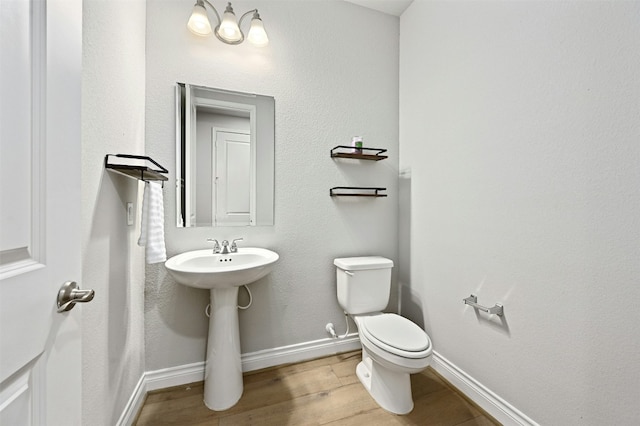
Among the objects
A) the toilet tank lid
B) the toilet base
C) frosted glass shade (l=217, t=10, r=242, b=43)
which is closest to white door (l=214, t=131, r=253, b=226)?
frosted glass shade (l=217, t=10, r=242, b=43)

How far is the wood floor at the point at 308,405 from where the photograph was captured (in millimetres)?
1335

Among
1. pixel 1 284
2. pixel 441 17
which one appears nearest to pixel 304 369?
pixel 1 284

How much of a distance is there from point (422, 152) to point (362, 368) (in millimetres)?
1547

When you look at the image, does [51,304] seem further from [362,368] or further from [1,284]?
[362,368]

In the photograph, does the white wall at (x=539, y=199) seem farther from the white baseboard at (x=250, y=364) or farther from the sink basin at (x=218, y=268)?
the sink basin at (x=218, y=268)

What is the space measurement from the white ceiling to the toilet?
1.94 m

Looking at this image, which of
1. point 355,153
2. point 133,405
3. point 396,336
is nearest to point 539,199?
point 396,336

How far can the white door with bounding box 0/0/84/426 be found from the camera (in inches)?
17.1

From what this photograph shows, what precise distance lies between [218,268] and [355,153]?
1209 mm

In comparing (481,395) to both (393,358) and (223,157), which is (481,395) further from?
(223,157)

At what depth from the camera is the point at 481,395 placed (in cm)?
141

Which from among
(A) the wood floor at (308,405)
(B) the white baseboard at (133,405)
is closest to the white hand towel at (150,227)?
(B) the white baseboard at (133,405)

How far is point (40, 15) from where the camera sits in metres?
0.50

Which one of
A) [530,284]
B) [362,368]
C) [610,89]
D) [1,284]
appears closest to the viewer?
[1,284]
